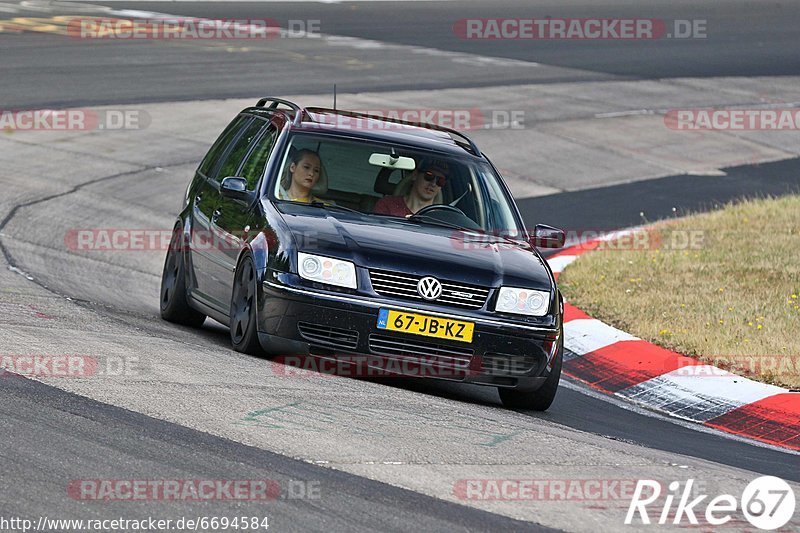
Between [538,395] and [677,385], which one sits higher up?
[538,395]

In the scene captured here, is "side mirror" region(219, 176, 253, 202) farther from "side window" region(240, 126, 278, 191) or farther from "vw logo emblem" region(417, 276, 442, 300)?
"vw logo emblem" region(417, 276, 442, 300)

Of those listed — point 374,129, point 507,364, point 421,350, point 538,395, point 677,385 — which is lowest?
point 677,385

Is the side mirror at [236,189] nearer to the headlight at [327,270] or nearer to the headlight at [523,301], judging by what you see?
the headlight at [327,270]

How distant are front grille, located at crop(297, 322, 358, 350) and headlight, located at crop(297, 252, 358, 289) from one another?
25cm

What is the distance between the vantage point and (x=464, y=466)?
6.08 m

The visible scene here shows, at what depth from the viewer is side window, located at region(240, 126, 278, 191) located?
30.6 feet

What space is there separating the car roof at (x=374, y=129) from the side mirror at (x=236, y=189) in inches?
22.3

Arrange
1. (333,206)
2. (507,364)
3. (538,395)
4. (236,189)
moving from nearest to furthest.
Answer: (507,364) < (538,395) < (333,206) < (236,189)

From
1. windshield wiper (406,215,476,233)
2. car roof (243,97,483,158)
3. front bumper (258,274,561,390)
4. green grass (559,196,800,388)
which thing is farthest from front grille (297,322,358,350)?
green grass (559,196,800,388)

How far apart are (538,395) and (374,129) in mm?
2257

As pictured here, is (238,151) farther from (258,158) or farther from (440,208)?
(440,208)

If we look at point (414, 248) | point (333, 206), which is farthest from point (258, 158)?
point (414, 248)

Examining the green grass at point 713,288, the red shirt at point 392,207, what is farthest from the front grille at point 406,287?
the green grass at point 713,288

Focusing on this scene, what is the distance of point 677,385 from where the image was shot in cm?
945
